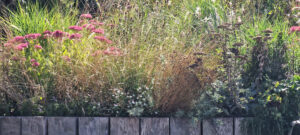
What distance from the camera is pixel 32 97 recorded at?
3266mm

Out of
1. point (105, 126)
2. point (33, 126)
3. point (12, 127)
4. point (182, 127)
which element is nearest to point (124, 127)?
point (105, 126)

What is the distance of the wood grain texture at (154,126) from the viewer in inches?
118

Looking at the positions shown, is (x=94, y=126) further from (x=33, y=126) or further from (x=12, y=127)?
(x=12, y=127)

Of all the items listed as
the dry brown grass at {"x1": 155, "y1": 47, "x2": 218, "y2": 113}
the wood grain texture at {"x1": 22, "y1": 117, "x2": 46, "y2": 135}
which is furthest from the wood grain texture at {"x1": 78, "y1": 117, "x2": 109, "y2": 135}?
the dry brown grass at {"x1": 155, "y1": 47, "x2": 218, "y2": 113}

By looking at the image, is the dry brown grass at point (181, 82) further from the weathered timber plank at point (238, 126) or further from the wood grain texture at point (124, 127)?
the weathered timber plank at point (238, 126)

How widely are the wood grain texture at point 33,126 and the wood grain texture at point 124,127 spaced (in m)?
0.60

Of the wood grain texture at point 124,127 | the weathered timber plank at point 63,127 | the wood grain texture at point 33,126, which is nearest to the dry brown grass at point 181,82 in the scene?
the wood grain texture at point 124,127

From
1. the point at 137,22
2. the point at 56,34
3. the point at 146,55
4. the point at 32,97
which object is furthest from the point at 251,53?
the point at 32,97

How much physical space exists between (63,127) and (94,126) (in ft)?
0.89

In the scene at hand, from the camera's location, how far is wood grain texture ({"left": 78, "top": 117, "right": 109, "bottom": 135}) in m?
3.01

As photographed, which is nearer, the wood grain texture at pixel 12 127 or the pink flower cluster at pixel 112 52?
the wood grain texture at pixel 12 127

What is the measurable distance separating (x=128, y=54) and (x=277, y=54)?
1523mm

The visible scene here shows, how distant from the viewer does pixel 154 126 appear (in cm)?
301

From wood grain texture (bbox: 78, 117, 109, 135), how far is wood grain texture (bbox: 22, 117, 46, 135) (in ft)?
1.06
